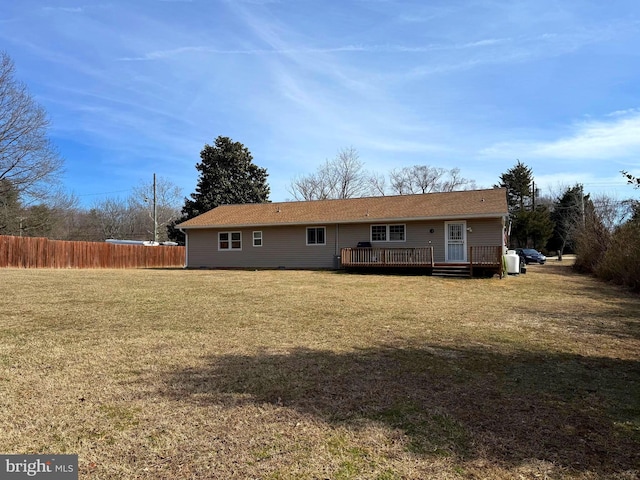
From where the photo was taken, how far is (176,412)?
10.7ft

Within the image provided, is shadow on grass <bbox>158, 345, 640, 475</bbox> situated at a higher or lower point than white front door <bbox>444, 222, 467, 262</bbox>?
lower

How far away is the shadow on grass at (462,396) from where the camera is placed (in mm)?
2746

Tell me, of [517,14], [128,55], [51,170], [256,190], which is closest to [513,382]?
[517,14]

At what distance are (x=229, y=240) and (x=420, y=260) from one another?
33.5 ft

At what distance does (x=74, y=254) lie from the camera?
23094 mm

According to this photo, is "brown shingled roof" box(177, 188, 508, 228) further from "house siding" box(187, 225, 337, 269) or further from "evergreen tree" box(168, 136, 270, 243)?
"evergreen tree" box(168, 136, 270, 243)

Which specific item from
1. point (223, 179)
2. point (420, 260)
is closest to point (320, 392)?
point (420, 260)

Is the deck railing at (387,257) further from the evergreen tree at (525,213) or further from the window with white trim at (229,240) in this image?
the evergreen tree at (525,213)

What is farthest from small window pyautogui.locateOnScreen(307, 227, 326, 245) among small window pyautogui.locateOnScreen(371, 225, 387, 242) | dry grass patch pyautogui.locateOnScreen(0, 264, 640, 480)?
dry grass patch pyautogui.locateOnScreen(0, 264, 640, 480)

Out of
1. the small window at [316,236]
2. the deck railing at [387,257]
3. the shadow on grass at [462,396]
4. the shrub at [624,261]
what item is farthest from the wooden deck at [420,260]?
the shadow on grass at [462,396]

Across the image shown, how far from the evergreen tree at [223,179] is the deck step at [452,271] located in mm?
21584

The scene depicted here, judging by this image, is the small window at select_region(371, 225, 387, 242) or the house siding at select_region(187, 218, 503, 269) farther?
the small window at select_region(371, 225, 387, 242)

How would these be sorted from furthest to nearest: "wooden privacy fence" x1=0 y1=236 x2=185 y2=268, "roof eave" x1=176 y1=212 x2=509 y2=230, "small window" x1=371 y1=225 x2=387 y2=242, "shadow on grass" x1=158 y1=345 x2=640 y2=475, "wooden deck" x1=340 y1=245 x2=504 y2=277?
"wooden privacy fence" x1=0 y1=236 x2=185 y2=268 < "small window" x1=371 y1=225 x2=387 y2=242 < "roof eave" x1=176 y1=212 x2=509 y2=230 < "wooden deck" x1=340 y1=245 x2=504 y2=277 < "shadow on grass" x1=158 y1=345 x2=640 y2=475

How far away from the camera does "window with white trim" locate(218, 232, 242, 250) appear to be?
21328 millimetres
